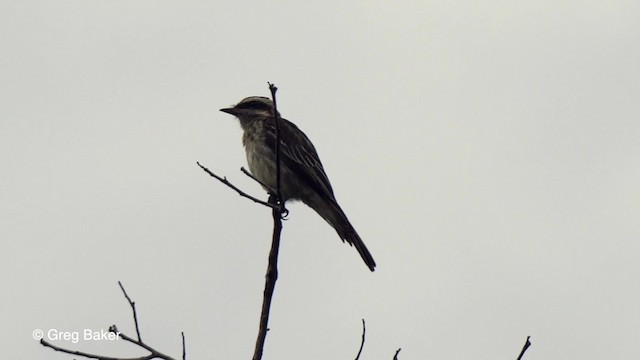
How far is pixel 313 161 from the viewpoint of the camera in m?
12.7

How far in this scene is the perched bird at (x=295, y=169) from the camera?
12070mm

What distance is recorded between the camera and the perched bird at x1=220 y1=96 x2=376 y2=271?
1207cm

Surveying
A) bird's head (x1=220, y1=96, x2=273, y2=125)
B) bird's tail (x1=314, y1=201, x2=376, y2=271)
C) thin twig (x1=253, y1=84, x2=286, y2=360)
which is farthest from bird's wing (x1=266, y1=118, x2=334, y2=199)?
thin twig (x1=253, y1=84, x2=286, y2=360)

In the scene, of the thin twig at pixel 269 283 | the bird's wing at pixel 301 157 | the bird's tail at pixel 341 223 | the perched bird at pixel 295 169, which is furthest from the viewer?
the bird's wing at pixel 301 157

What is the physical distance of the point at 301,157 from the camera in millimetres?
12594

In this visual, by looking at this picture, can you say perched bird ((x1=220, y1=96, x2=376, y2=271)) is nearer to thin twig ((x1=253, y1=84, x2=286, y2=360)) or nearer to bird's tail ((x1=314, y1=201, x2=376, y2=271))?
bird's tail ((x1=314, y1=201, x2=376, y2=271))

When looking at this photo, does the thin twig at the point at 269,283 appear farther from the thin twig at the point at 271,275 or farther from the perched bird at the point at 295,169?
the perched bird at the point at 295,169

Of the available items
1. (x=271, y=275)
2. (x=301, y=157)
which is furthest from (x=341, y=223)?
(x=271, y=275)

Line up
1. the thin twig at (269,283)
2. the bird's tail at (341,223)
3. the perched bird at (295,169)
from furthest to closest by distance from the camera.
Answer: the perched bird at (295,169) < the bird's tail at (341,223) < the thin twig at (269,283)

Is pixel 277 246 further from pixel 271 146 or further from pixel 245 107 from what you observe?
pixel 245 107

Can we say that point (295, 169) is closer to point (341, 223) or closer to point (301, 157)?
point (301, 157)

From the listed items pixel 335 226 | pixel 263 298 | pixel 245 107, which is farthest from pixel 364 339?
pixel 245 107

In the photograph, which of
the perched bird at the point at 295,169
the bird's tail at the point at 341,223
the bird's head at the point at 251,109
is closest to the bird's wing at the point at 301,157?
the perched bird at the point at 295,169

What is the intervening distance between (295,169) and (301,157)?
0.76 feet
